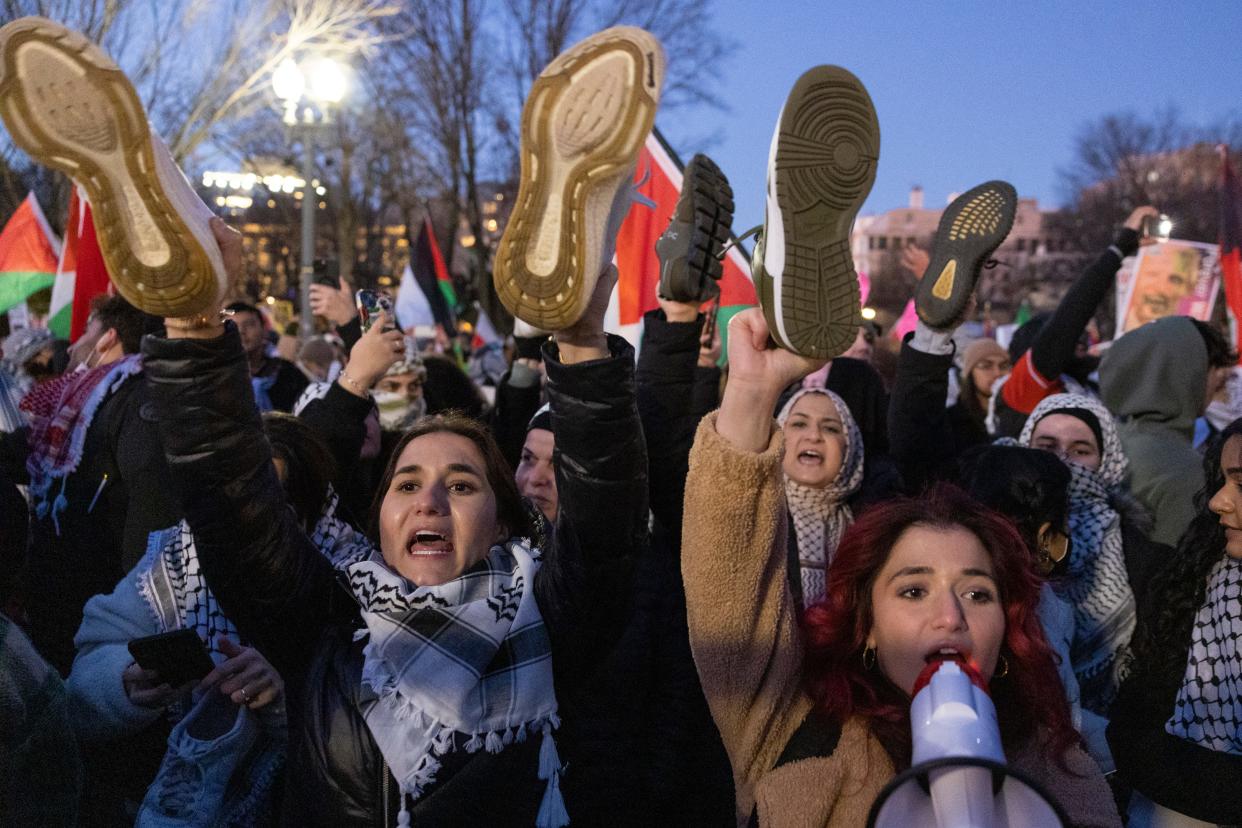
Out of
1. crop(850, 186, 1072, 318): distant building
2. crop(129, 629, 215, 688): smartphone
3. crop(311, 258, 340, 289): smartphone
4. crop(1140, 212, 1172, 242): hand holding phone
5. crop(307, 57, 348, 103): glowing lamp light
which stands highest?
crop(307, 57, 348, 103): glowing lamp light

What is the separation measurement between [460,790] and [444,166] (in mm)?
23233

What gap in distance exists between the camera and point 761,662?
83.3 inches

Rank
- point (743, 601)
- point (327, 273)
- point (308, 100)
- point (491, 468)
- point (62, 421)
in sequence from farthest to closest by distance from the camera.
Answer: point (308, 100), point (327, 273), point (62, 421), point (491, 468), point (743, 601)

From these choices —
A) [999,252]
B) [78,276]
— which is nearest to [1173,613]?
[78,276]

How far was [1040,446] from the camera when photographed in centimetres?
422

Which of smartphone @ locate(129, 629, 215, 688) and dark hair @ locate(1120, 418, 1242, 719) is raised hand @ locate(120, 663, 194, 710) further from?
dark hair @ locate(1120, 418, 1242, 719)

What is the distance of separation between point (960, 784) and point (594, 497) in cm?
90

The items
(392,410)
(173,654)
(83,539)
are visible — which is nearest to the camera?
(173,654)

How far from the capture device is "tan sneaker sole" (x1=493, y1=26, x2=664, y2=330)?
1.84 metres

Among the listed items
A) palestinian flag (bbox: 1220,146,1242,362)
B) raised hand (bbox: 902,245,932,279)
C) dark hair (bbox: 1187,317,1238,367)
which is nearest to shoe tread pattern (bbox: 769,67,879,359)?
raised hand (bbox: 902,245,932,279)

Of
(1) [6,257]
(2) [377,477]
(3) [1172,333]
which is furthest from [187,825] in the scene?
(1) [6,257]

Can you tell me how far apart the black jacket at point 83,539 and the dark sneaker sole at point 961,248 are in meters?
2.41

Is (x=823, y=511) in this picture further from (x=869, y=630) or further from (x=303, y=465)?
(x=303, y=465)

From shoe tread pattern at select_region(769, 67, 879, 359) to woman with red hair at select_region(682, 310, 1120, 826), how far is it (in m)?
0.11
